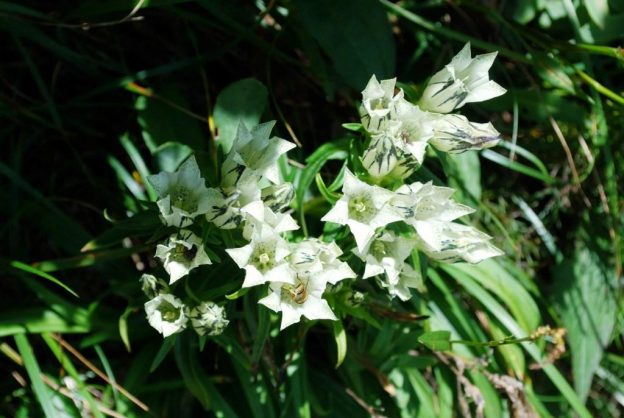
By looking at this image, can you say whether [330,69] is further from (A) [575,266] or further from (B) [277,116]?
(A) [575,266]

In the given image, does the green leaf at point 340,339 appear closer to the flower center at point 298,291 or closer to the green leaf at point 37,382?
the flower center at point 298,291

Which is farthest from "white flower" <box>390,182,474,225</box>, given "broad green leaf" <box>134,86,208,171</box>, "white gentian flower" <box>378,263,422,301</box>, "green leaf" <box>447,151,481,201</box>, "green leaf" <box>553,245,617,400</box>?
"green leaf" <box>553,245,617,400</box>

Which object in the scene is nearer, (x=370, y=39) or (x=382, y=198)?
(x=382, y=198)

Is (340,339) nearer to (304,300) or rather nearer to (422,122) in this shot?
(304,300)

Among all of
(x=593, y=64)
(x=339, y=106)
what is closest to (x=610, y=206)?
(x=593, y=64)

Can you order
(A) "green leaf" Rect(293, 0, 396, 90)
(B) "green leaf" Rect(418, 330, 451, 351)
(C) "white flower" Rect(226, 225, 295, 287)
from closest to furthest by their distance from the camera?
(C) "white flower" Rect(226, 225, 295, 287) < (B) "green leaf" Rect(418, 330, 451, 351) < (A) "green leaf" Rect(293, 0, 396, 90)

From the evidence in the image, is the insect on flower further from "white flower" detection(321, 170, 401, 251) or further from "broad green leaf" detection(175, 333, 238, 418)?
"broad green leaf" detection(175, 333, 238, 418)

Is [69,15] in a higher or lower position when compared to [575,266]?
higher
